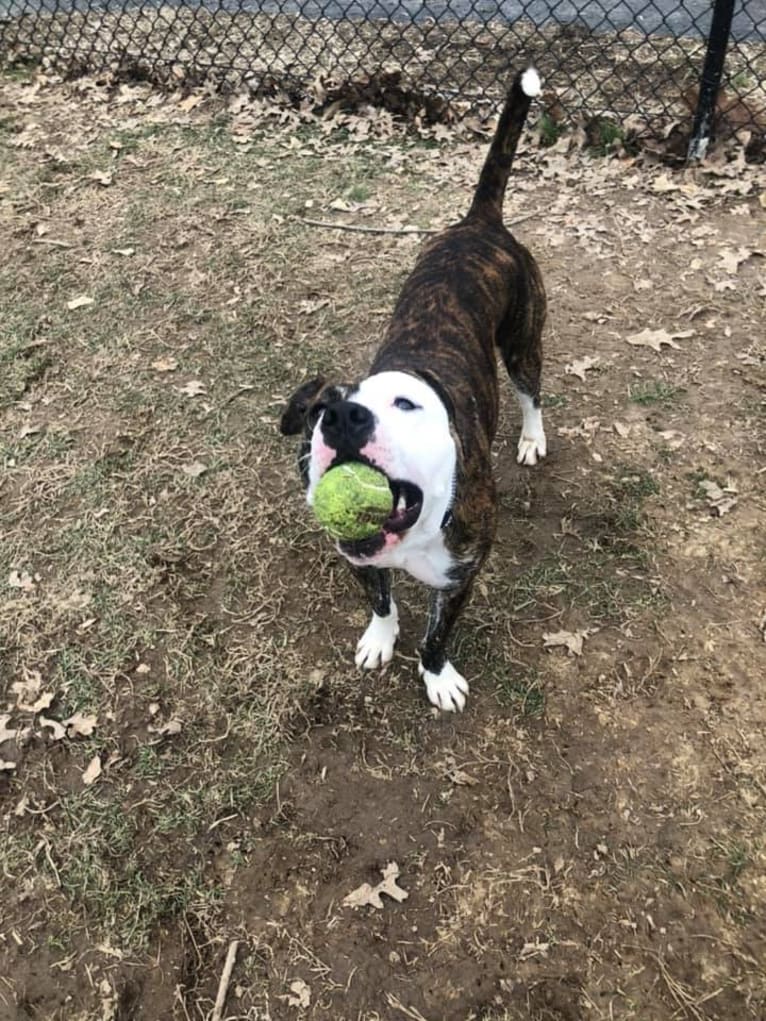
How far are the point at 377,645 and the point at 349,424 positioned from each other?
4.43 feet

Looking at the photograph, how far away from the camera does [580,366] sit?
420cm

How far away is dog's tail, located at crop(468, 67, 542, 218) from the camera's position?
3.11 meters

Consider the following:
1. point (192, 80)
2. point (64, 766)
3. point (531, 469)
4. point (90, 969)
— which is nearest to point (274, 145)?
point (192, 80)

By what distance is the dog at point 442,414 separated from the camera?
6.83 feet

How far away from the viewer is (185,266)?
5.07 meters

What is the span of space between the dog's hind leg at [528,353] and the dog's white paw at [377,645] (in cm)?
109

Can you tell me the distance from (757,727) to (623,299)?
2553 millimetres

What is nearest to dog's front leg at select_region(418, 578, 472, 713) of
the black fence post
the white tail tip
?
the white tail tip

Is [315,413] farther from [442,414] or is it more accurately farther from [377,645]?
[377,645]

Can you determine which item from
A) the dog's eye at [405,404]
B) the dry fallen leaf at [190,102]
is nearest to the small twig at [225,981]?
the dog's eye at [405,404]

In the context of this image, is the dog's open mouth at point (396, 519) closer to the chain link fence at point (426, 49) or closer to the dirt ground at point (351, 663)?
the dirt ground at point (351, 663)

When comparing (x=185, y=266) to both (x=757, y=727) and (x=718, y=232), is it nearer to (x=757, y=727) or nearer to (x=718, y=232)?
(x=718, y=232)

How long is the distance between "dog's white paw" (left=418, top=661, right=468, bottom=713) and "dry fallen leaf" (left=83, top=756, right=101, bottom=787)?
117 centimetres

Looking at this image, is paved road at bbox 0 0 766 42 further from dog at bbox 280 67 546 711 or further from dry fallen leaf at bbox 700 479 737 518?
dry fallen leaf at bbox 700 479 737 518
